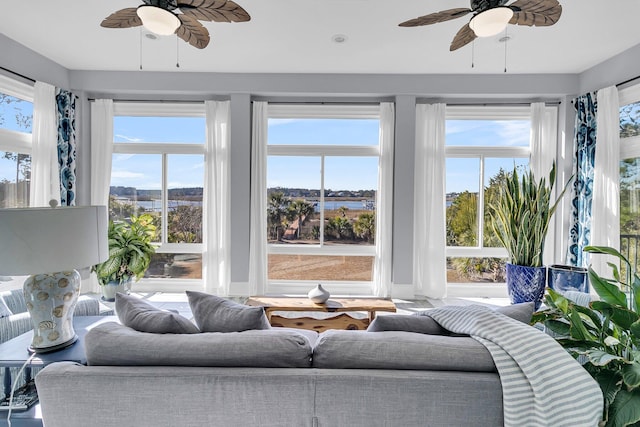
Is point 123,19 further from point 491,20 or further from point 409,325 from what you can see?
point 409,325

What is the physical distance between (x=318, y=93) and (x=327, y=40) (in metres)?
0.92

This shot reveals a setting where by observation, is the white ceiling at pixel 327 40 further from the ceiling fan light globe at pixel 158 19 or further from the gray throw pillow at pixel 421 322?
the gray throw pillow at pixel 421 322

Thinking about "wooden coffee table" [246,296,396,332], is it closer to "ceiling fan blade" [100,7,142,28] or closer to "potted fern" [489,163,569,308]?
"potted fern" [489,163,569,308]

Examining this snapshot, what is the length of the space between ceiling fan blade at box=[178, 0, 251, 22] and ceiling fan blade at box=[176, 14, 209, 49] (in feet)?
0.16

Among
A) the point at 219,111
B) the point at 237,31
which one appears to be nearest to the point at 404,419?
the point at 237,31

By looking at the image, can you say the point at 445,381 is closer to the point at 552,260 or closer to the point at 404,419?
the point at 404,419

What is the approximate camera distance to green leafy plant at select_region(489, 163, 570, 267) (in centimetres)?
351

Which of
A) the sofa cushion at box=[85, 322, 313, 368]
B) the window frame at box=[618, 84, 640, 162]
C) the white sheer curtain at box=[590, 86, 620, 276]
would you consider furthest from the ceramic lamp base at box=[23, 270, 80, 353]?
the window frame at box=[618, 84, 640, 162]

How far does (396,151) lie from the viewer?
4.25 meters

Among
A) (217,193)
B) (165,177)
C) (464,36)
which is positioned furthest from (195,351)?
(165,177)

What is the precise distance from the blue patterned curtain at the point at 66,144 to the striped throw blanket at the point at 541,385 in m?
4.64

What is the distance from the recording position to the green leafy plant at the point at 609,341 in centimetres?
110

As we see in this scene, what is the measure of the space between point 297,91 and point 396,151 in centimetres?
147

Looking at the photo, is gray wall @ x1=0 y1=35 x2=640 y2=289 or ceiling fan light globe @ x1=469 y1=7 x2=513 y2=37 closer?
ceiling fan light globe @ x1=469 y1=7 x2=513 y2=37
